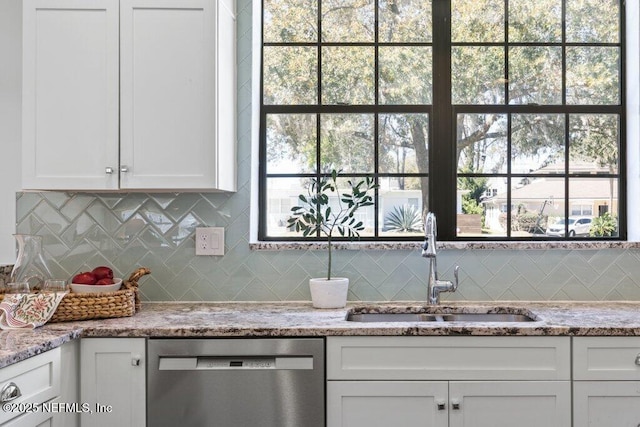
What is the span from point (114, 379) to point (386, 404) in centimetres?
98

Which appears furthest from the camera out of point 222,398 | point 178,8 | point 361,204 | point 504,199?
point 504,199

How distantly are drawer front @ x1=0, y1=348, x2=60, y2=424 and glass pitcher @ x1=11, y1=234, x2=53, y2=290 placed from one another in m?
0.52

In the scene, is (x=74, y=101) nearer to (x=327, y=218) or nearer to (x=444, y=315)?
→ (x=327, y=218)

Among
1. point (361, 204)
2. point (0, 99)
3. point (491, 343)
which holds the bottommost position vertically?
point (491, 343)

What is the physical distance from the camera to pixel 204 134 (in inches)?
89.5

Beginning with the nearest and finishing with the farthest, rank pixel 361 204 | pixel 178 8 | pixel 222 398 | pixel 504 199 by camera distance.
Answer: pixel 222 398 < pixel 178 8 < pixel 361 204 < pixel 504 199

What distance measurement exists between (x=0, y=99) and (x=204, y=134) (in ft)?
3.57

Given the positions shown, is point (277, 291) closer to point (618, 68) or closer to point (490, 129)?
point (490, 129)

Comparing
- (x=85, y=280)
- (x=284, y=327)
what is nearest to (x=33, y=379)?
(x=85, y=280)

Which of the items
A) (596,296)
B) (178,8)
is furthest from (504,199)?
(178,8)

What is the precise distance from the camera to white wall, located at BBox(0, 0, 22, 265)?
2598 mm

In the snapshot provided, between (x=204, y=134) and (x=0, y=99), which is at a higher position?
(x=0, y=99)

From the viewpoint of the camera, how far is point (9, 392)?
1.60 metres

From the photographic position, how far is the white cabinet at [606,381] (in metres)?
1.99
